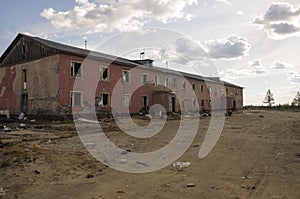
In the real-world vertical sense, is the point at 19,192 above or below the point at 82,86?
below

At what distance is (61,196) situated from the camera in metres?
4.96

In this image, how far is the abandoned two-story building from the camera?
69.5 feet

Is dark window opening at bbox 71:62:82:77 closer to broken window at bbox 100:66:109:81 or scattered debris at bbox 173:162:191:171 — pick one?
broken window at bbox 100:66:109:81

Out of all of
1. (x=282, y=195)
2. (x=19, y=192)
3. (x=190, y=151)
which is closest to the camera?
(x=282, y=195)

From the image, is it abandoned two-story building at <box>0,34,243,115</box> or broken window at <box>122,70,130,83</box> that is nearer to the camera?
abandoned two-story building at <box>0,34,243,115</box>

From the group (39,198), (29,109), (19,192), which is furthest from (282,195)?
(29,109)

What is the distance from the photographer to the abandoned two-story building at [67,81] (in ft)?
69.5

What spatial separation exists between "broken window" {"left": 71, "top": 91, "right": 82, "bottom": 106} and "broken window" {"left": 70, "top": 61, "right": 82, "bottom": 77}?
1.38 m

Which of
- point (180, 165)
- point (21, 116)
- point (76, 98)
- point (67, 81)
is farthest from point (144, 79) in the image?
point (180, 165)

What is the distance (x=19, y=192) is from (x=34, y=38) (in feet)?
66.0

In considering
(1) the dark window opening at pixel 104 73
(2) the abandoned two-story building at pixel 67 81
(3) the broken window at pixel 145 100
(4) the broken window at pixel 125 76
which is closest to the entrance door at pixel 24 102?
(2) the abandoned two-story building at pixel 67 81

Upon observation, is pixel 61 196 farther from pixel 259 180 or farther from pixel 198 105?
pixel 198 105

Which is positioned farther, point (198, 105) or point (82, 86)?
point (198, 105)

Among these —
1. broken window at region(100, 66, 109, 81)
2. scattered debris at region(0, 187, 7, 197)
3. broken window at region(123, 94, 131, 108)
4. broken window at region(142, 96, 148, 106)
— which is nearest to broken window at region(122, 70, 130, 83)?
broken window at region(123, 94, 131, 108)
